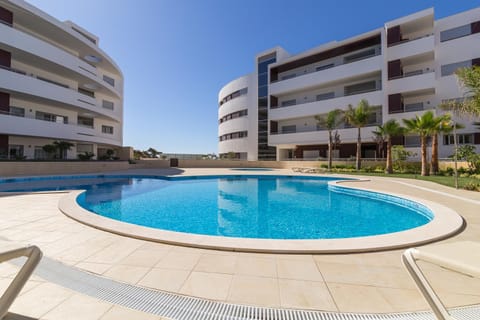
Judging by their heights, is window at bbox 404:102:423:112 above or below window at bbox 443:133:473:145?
above

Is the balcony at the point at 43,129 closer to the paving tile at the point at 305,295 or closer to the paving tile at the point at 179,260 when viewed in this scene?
the paving tile at the point at 179,260

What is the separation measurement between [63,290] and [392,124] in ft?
78.8

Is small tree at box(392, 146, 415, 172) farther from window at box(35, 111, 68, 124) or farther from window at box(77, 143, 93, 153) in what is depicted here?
window at box(77, 143, 93, 153)

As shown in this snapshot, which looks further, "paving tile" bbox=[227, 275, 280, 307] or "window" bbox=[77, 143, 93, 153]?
"window" bbox=[77, 143, 93, 153]

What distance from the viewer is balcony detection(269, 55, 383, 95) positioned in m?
24.0

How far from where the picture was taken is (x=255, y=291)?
261 cm

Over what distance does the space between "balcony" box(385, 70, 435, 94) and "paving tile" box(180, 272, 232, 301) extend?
90.1 feet

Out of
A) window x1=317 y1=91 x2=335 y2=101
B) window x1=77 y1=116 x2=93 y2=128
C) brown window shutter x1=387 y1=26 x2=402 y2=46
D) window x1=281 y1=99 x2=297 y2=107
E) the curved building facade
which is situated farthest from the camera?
the curved building facade

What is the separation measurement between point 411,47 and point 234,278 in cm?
2927

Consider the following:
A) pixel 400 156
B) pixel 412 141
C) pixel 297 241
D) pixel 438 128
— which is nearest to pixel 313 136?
pixel 400 156

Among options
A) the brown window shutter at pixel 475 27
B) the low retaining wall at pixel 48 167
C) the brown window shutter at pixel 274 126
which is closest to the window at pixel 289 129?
the brown window shutter at pixel 274 126

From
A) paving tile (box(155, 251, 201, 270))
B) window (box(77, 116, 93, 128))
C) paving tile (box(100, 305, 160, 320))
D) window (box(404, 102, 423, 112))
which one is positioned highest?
window (box(404, 102, 423, 112))

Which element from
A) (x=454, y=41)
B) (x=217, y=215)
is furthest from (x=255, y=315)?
(x=454, y=41)

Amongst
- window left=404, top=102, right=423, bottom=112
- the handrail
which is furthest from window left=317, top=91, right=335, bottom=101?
the handrail
